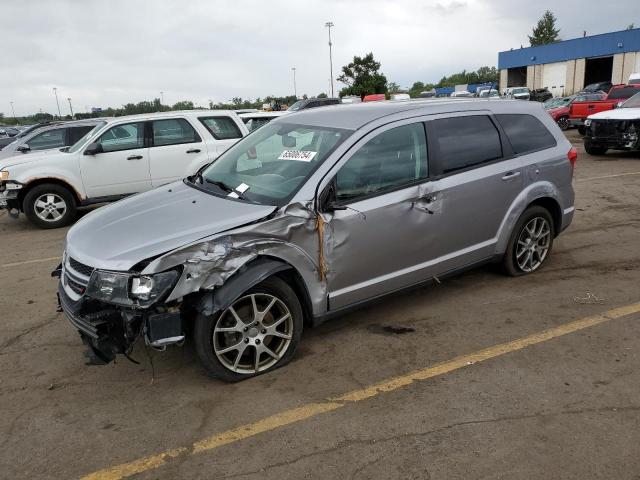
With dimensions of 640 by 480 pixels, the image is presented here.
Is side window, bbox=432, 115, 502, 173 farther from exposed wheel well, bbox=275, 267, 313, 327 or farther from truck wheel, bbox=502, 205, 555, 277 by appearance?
exposed wheel well, bbox=275, 267, 313, 327

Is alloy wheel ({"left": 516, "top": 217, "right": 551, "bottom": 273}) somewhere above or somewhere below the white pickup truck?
below

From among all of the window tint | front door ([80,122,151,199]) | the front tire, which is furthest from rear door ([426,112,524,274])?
the window tint

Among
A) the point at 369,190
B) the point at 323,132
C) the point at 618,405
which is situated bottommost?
the point at 618,405

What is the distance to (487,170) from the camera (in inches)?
179

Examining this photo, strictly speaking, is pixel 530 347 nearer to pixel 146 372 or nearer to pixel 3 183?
pixel 146 372

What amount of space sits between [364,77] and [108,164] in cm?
4566

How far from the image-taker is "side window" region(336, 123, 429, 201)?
376 centimetres

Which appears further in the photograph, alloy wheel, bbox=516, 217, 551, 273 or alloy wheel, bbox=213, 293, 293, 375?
alloy wheel, bbox=516, 217, 551, 273

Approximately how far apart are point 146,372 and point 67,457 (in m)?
0.89

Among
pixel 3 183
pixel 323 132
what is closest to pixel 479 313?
pixel 323 132

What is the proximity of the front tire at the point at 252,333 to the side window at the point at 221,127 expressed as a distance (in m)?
6.44

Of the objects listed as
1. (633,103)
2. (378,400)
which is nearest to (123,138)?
(378,400)

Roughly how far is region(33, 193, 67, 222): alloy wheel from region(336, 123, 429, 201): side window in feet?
22.0

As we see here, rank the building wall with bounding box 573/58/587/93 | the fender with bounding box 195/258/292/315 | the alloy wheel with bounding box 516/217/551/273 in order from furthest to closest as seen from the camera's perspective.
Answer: the building wall with bounding box 573/58/587/93 → the alloy wheel with bounding box 516/217/551/273 → the fender with bounding box 195/258/292/315
